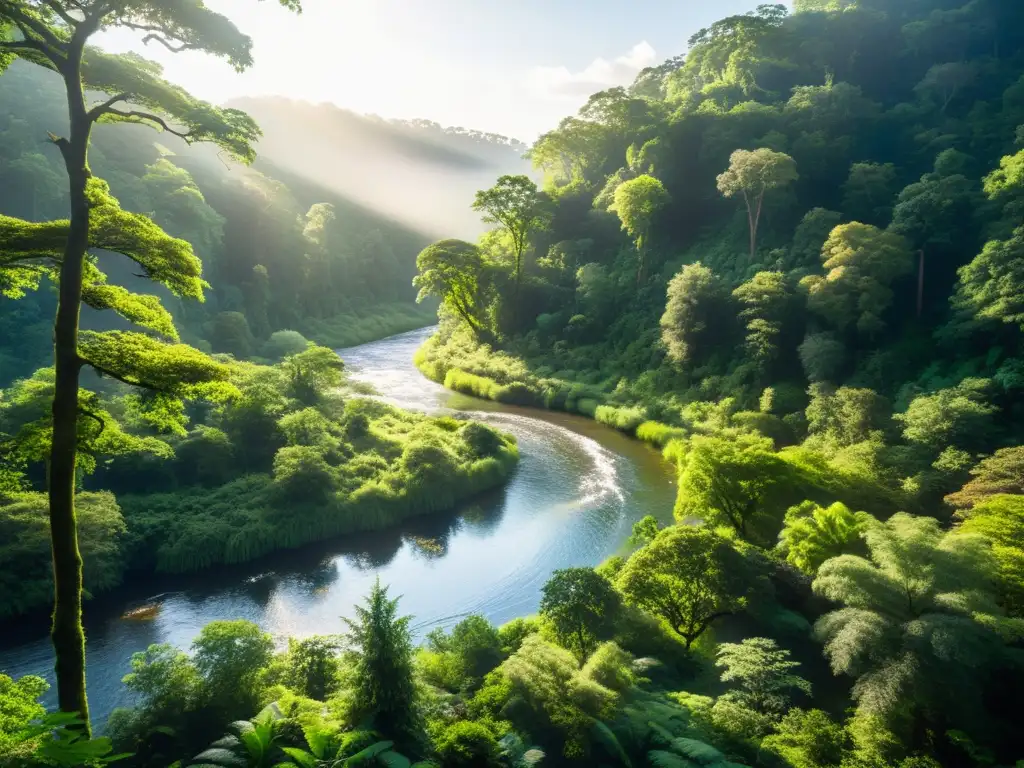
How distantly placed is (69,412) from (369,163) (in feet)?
534

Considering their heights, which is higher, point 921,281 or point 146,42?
point 921,281

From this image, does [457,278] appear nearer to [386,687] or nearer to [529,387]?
[529,387]

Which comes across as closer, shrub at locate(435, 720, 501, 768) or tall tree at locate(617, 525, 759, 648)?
shrub at locate(435, 720, 501, 768)

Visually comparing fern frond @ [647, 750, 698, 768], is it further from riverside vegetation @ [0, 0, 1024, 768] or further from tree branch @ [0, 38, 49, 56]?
tree branch @ [0, 38, 49, 56]

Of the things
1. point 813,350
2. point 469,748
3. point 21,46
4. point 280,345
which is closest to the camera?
point 21,46

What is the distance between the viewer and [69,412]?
9.09 m

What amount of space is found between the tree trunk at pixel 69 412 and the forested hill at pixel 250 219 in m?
2.43

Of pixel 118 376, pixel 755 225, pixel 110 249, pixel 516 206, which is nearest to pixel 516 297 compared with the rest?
pixel 516 206

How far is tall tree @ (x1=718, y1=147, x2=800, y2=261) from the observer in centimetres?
4400

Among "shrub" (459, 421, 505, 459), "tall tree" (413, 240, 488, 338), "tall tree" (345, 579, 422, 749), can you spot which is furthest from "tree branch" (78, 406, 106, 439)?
"tall tree" (413, 240, 488, 338)

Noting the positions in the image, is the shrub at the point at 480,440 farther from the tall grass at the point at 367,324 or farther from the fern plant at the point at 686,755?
the tall grass at the point at 367,324

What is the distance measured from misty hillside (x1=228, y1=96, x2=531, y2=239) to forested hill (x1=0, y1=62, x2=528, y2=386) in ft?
1.93

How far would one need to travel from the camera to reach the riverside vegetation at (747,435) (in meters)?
11.9

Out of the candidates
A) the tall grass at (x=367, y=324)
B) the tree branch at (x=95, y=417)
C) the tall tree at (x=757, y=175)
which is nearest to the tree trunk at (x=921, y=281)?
the tall tree at (x=757, y=175)
